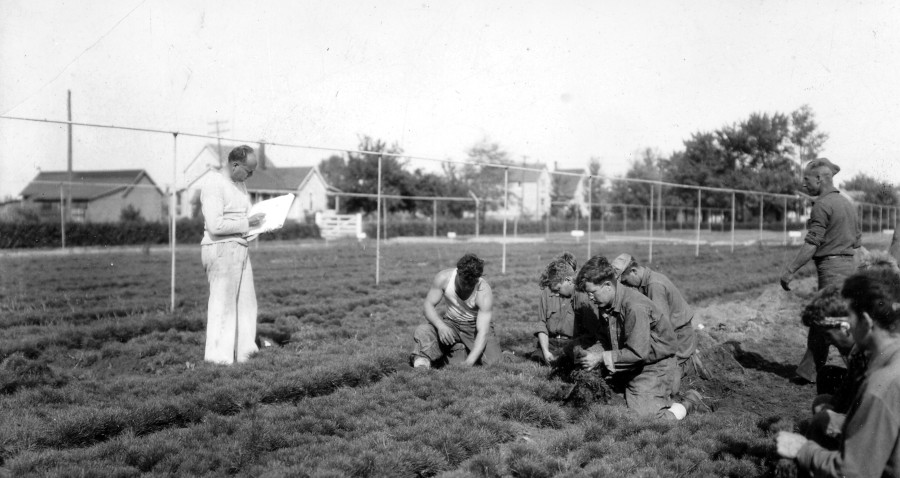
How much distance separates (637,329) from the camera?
517cm

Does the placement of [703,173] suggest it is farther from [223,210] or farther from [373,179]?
[223,210]

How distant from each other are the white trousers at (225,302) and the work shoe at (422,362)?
1.79 meters

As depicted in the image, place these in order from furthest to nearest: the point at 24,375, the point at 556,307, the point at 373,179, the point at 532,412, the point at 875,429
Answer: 1. the point at 373,179
2. the point at 556,307
3. the point at 24,375
4. the point at 532,412
5. the point at 875,429

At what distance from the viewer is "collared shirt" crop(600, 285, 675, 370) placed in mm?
5168

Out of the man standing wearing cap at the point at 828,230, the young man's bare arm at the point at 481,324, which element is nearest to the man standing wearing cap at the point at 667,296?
the man standing wearing cap at the point at 828,230

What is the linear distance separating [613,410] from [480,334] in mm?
1698

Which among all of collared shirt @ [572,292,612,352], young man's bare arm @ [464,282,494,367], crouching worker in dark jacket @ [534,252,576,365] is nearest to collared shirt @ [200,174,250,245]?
young man's bare arm @ [464,282,494,367]

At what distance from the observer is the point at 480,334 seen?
253 inches

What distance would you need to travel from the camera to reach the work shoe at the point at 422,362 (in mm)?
6377

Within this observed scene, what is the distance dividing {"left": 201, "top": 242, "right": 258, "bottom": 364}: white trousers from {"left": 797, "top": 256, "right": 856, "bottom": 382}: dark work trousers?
5191 millimetres

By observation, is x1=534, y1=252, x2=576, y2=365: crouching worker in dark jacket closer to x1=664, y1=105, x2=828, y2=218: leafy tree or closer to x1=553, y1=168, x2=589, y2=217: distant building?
x1=664, y1=105, x2=828, y2=218: leafy tree

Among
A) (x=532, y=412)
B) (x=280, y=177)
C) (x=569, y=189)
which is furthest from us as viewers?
(x=569, y=189)

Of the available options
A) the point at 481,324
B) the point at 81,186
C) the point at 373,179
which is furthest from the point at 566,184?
the point at 481,324

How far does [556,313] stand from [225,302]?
11.2 feet
